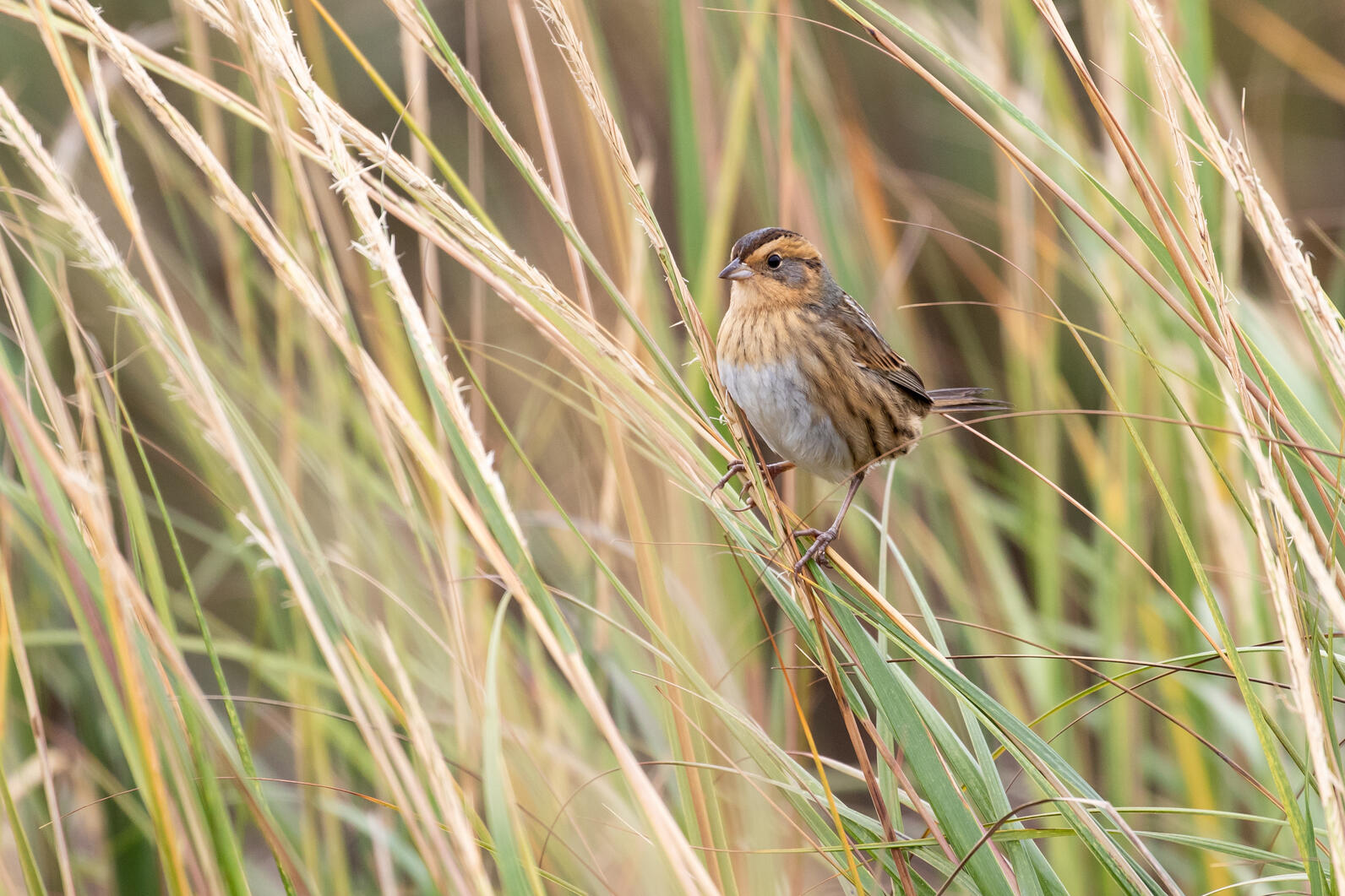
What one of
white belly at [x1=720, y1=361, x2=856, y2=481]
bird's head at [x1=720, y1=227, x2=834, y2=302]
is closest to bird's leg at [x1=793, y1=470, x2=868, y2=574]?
white belly at [x1=720, y1=361, x2=856, y2=481]

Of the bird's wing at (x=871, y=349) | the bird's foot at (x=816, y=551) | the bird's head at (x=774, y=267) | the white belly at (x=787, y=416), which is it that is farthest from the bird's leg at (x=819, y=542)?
the bird's head at (x=774, y=267)

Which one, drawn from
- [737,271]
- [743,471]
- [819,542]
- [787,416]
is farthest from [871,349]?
[819,542]

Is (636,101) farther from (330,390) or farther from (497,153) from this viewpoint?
(330,390)

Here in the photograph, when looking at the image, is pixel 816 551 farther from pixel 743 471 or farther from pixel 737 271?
pixel 737 271

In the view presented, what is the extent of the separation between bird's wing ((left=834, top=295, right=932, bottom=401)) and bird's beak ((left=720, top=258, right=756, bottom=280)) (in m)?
0.33

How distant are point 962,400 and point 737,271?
710mm

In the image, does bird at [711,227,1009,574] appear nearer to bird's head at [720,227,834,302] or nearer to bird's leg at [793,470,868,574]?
bird's head at [720,227,834,302]

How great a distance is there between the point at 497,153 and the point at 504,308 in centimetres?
58

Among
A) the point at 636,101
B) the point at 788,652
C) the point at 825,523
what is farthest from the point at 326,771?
the point at 636,101

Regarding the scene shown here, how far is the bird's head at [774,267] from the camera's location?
2.85 meters

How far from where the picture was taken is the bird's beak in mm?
2768

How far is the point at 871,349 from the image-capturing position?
3068 mm

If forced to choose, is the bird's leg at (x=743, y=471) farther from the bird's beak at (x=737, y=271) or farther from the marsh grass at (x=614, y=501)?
the bird's beak at (x=737, y=271)

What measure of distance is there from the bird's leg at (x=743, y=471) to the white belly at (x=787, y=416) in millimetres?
100
